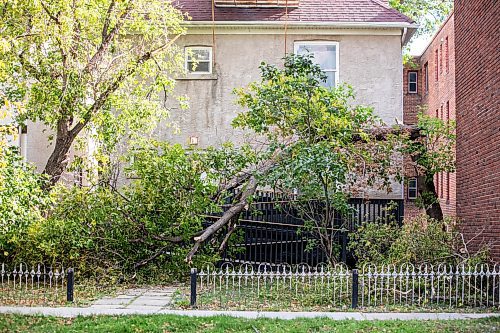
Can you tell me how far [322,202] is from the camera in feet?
54.2

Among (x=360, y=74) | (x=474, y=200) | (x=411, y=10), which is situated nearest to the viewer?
(x=474, y=200)

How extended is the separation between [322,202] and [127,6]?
260 inches

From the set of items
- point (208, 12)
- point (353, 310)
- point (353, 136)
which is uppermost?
point (208, 12)

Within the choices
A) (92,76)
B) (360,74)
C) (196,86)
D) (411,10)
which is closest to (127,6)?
(92,76)

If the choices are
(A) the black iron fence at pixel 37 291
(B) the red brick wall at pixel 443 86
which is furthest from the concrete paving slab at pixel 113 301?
(B) the red brick wall at pixel 443 86

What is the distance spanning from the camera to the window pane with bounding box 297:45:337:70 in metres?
21.8

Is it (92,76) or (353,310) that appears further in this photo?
(92,76)

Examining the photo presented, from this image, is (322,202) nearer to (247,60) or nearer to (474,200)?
(474,200)

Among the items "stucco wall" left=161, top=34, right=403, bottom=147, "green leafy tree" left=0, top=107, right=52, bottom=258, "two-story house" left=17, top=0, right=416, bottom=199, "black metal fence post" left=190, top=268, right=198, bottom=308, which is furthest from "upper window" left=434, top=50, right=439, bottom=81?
"black metal fence post" left=190, top=268, right=198, bottom=308

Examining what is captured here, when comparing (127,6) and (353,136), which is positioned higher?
(127,6)

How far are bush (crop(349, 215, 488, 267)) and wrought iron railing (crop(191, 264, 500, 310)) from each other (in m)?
0.50

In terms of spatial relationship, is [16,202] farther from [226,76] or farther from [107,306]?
[226,76]

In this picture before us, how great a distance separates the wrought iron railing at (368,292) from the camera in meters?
11.9

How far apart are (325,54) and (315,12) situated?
141 centimetres
